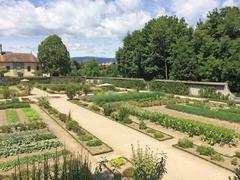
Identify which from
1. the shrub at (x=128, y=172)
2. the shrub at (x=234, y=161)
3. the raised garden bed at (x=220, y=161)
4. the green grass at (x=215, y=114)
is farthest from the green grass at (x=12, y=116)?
the shrub at (x=234, y=161)

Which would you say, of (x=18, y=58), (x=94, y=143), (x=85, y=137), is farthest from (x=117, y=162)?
(x=18, y=58)

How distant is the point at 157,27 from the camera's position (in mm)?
48406

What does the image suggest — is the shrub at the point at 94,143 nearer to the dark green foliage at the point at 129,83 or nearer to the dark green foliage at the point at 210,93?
the dark green foliage at the point at 210,93

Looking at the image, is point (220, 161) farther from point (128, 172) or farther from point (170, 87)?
point (170, 87)

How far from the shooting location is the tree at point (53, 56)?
218 feet

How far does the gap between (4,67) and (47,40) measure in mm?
12411

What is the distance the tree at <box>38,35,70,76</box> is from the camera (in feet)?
218

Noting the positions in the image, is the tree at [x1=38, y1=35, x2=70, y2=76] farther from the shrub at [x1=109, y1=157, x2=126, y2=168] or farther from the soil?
the shrub at [x1=109, y1=157, x2=126, y2=168]

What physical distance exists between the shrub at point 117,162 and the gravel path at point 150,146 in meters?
0.92

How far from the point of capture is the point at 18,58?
71312 millimetres

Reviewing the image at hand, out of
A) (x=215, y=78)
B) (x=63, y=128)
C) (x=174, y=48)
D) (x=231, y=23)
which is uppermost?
(x=231, y=23)

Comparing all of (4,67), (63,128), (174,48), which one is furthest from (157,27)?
(4,67)

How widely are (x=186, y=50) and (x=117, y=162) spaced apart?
32.1 m

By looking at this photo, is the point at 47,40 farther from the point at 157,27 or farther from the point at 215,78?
the point at 215,78
